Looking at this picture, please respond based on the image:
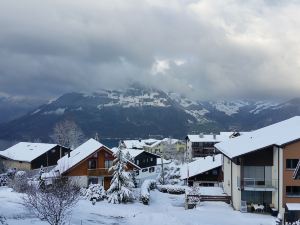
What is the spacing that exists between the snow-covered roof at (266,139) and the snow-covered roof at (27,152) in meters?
48.7

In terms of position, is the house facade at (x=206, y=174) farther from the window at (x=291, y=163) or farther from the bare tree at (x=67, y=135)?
the bare tree at (x=67, y=135)

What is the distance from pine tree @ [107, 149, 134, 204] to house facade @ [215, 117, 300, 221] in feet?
36.0

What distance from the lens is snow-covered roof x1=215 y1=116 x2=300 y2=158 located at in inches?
1774

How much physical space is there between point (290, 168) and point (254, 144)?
455 centimetres

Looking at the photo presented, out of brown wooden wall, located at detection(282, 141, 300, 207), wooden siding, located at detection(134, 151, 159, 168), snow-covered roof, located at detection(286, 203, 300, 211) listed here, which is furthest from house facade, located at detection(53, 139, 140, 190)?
wooden siding, located at detection(134, 151, 159, 168)

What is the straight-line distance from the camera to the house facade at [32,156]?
304 feet

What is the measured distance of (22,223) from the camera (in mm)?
30922

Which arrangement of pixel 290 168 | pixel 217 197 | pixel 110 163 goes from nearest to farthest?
pixel 290 168, pixel 217 197, pixel 110 163

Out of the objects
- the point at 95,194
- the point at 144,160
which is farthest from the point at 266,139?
the point at 144,160

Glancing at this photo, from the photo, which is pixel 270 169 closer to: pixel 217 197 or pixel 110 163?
pixel 217 197

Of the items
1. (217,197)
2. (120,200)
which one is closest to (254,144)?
(217,197)

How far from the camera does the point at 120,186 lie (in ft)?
164

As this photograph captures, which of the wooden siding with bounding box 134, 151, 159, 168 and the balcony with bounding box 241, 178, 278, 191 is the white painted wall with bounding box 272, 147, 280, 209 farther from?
the wooden siding with bounding box 134, 151, 159, 168

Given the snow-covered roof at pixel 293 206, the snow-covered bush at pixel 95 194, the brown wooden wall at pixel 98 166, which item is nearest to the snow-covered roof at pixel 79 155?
the brown wooden wall at pixel 98 166
